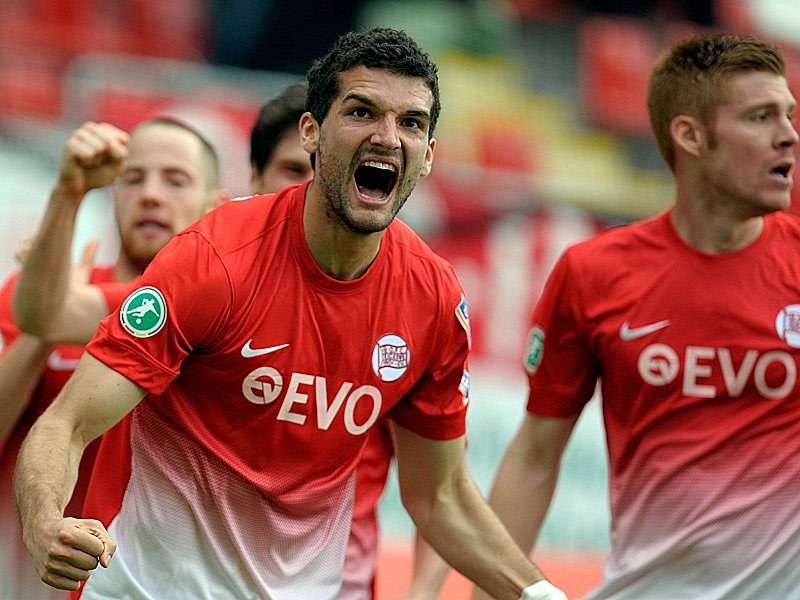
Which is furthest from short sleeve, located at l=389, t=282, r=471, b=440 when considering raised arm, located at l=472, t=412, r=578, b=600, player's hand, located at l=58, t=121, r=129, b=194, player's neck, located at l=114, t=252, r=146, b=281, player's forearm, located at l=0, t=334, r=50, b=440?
player's neck, located at l=114, t=252, r=146, b=281

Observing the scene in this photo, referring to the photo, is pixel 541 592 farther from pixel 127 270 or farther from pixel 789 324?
pixel 127 270

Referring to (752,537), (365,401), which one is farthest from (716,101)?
(365,401)

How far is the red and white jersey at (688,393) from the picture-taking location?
4730mm

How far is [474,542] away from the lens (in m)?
4.21

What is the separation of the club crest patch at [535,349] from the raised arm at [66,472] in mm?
1852

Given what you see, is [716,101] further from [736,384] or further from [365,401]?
[365,401]

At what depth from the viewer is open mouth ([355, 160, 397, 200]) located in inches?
150

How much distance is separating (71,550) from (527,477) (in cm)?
246

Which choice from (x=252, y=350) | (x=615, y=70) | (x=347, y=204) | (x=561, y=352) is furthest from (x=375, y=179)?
(x=615, y=70)

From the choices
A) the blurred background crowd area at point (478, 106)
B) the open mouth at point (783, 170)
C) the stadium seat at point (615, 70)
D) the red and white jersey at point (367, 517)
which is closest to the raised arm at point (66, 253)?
the red and white jersey at point (367, 517)

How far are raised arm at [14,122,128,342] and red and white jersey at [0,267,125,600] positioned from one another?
17 cm

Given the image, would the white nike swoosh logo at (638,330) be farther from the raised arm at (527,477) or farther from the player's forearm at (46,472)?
the player's forearm at (46,472)

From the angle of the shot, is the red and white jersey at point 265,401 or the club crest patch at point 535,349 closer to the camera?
the red and white jersey at point 265,401

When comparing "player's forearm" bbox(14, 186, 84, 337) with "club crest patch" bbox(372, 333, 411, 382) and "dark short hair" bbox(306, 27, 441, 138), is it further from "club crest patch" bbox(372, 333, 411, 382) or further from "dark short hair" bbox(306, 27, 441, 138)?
"club crest patch" bbox(372, 333, 411, 382)
